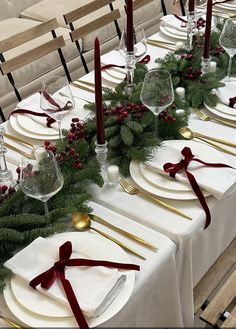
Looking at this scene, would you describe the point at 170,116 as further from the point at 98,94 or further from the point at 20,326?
Result: the point at 20,326

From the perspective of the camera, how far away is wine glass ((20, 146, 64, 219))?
39.9 inches

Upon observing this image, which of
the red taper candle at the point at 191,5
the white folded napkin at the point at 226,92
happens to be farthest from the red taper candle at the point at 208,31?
the red taper candle at the point at 191,5

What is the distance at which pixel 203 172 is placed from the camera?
3.92 ft

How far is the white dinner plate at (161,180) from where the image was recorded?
46.1 inches

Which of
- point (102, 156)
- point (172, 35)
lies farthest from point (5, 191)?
point (172, 35)

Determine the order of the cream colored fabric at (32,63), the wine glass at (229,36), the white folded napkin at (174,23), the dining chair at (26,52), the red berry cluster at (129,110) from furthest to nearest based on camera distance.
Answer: the cream colored fabric at (32,63), the white folded napkin at (174,23), the dining chair at (26,52), the wine glass at (229,36), the red berry cluster at (129,110)

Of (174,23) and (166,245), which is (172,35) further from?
(166,245)

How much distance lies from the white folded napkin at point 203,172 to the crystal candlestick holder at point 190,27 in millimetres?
648

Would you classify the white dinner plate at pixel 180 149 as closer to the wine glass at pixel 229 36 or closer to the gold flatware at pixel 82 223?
the gold flatware at pixel 82 223

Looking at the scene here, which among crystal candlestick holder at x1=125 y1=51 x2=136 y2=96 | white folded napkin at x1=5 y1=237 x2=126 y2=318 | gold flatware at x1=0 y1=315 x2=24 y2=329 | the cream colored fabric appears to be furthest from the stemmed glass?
the cream colored fabric

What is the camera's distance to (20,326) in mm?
874

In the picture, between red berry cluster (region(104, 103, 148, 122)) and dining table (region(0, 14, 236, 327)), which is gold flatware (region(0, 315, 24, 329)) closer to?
dining table (region(0, 14, 236, 327))

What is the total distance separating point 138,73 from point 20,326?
102 centimetres

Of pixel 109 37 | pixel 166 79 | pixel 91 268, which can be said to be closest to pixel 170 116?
pixel 166 79
